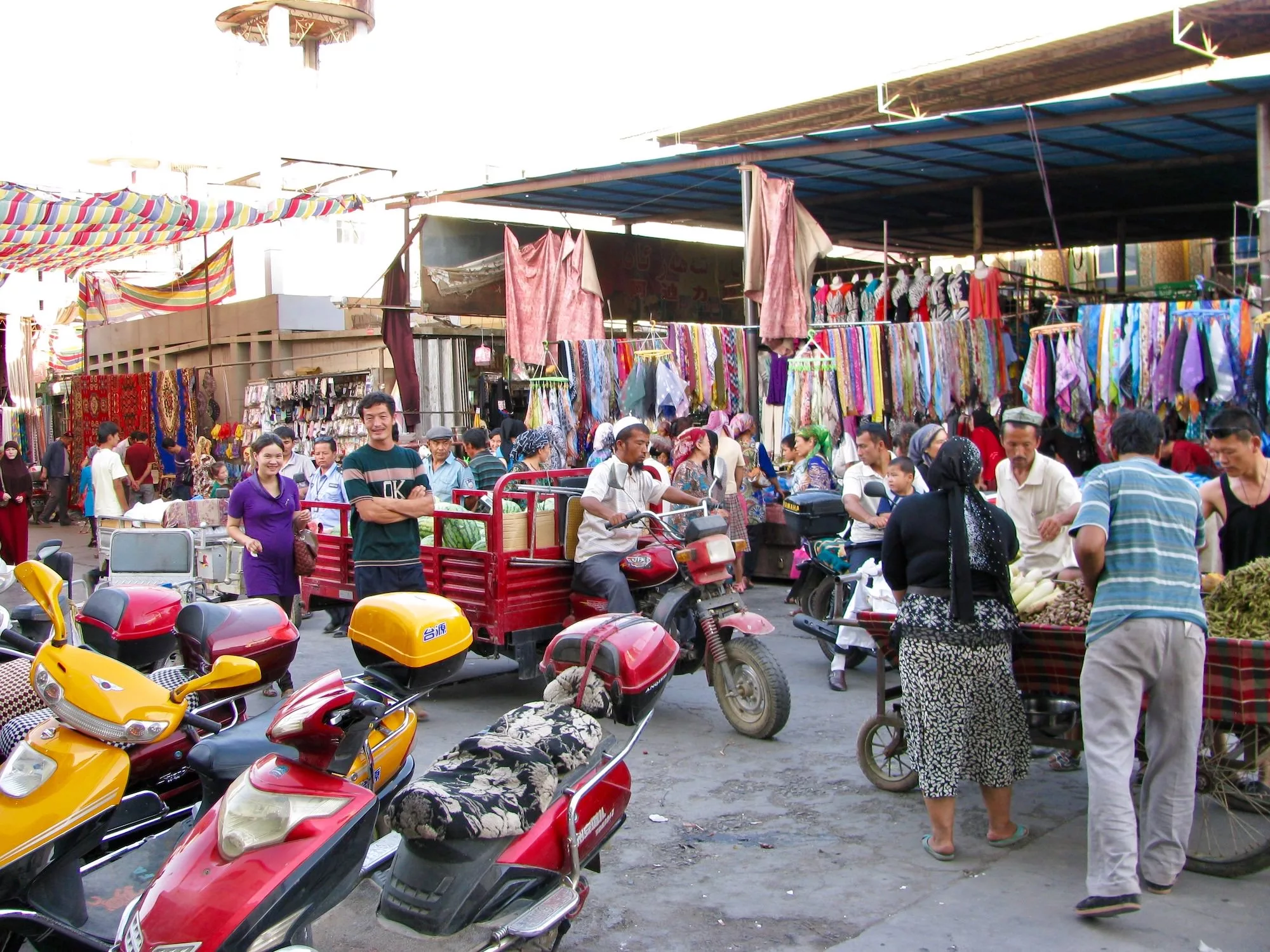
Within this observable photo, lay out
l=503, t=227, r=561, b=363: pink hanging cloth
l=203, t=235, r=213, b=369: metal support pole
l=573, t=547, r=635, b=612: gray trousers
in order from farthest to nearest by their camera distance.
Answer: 1. l=203, t=235, r=213, b=369: metal support pole
2. l=503, t=227, r=561, b=363: pink hanging cloth
3. l=573, t=547, r=635, b=612: gray trousers

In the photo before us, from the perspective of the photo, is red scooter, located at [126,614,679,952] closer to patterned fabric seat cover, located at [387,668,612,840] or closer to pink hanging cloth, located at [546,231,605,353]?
patterned fabric seat cover, located at [387,668,612,840]

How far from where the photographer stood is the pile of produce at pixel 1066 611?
471 cm

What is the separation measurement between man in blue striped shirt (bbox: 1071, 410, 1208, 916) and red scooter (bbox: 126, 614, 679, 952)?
5.48 ft

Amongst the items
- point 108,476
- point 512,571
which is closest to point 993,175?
point 512,571

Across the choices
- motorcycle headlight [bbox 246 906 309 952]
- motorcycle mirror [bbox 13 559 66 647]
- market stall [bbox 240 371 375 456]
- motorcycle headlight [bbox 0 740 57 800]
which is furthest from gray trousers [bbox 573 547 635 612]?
market stall [bbox 240 371 375 456]

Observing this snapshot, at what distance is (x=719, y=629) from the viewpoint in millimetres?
6426

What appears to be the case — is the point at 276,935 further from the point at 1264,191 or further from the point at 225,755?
the point at 1264,191

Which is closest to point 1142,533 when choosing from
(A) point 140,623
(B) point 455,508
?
(A) point 140,623

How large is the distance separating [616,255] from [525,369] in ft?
7.93

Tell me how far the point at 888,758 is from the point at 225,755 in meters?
3.15

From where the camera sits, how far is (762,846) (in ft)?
16.0

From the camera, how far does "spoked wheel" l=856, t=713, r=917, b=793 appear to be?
537cm

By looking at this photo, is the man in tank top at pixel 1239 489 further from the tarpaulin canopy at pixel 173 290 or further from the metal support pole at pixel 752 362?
the tarpaulin canopy at pixel 173 290

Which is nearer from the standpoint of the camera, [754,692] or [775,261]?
[754,692]
